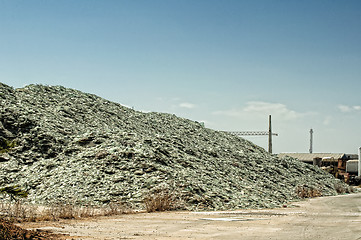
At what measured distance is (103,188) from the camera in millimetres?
15641

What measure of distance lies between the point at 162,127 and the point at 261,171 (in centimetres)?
696

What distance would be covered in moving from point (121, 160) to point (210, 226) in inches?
314

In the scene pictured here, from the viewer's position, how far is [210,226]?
10.5 metres

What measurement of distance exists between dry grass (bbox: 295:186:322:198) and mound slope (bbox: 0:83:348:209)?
1.56 ft

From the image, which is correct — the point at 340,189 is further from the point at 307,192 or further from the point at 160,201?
the point at 160,201

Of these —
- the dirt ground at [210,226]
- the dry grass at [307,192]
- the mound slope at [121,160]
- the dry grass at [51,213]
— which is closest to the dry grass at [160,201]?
the mound slope at [121,160]

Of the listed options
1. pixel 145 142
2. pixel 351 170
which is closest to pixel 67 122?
pixel 145 142

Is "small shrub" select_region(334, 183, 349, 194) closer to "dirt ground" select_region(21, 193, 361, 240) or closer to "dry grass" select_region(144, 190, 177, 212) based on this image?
"dirt ground" select_region(21, 193, 361, 240)

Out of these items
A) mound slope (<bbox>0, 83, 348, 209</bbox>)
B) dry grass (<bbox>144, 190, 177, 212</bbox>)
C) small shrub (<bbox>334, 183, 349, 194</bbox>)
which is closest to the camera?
dry grass (<bbox>144, 190, 177, 212</bbox>)

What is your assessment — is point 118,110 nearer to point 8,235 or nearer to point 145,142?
point 145,142

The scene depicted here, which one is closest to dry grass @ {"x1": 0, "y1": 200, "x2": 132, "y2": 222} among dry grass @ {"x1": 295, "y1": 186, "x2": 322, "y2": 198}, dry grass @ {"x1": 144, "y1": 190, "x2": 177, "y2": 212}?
dry grass @ {"x1": 144, "y1": 190, "x2": 177, "y2": 212}

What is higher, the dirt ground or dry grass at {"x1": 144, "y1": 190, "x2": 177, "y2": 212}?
dry grass at {"x1": 144, "y1": 190, "x2": 177, "y2": 212}

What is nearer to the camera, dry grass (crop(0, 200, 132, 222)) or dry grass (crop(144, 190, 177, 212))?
dry grass (crop(0, 200, 132, 222))

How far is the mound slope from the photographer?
1585 centimetres
